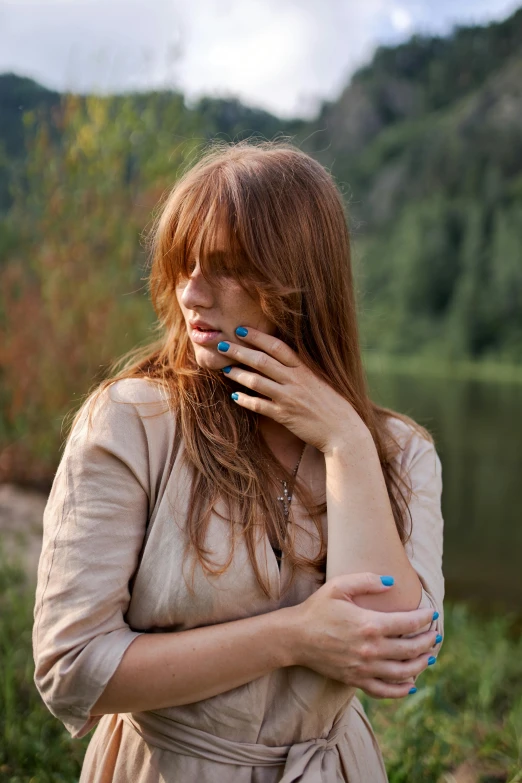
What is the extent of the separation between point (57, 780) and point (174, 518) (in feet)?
4.77

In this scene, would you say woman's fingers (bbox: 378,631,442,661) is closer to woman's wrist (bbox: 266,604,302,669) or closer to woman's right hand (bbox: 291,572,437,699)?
woman's right hand (bbox: 291,572,437,699)

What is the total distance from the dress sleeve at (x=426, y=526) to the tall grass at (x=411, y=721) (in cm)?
125

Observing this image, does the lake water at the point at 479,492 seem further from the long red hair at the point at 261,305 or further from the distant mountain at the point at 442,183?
the distant mountain at the point at 442,183

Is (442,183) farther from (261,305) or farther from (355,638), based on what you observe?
(355,638)

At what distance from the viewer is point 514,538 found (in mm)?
9039

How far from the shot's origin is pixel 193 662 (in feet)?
4.33

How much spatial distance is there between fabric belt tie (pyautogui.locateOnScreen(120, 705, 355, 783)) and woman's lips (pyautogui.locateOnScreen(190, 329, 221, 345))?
0.73 metres

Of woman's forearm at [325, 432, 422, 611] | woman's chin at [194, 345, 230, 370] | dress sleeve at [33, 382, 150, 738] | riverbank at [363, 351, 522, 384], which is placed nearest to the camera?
dress sleeve at [33, 382, 150, 738]

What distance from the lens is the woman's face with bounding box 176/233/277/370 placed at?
59.4 inches

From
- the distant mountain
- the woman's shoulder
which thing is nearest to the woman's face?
the woman's shoulder

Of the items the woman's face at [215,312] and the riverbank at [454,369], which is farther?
the riverbank at [454,369]

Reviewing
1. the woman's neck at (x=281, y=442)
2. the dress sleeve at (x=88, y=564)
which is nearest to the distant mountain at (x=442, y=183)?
the woman's neck at (x=281, y=442)

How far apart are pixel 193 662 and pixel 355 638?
29 centimetres

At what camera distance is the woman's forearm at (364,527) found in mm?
1448
